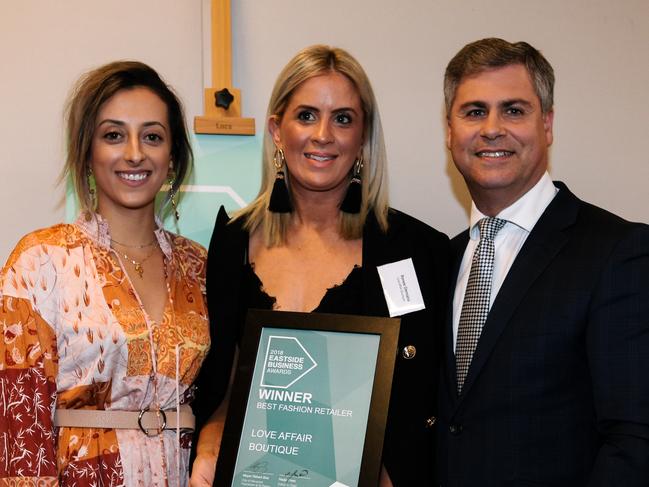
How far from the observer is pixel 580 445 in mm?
1957

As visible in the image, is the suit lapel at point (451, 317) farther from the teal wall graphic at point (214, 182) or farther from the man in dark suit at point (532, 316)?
the teal wall graphic at point (214, 182)

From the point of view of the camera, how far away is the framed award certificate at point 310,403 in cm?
193

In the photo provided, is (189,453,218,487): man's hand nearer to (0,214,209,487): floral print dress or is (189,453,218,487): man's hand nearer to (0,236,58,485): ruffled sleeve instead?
(0,214,209,487): floral print dress

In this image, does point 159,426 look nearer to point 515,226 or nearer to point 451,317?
point 451,317

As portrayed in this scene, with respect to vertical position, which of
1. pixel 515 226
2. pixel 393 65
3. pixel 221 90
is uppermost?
pixel 393 65

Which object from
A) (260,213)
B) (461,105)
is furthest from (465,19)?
(260,213)

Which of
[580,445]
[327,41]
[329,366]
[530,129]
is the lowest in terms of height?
[580,445]

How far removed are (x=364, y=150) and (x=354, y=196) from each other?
0.15 meters

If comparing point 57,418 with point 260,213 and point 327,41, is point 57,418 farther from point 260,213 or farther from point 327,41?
point 327,41

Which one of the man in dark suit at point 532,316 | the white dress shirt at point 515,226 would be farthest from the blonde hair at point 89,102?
the white dress shirt at point 515,226

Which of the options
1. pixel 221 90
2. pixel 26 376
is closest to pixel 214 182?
pixel 221 90

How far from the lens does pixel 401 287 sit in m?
2.32

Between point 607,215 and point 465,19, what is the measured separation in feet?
4.93

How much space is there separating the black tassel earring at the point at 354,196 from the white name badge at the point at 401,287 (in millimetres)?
233
